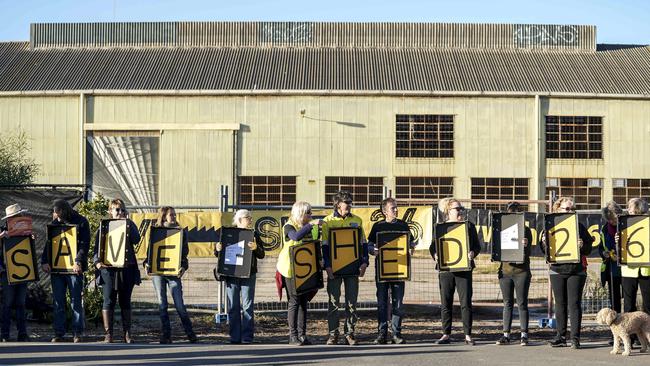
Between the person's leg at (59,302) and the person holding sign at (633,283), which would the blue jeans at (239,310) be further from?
the person holding sign at (633,283)

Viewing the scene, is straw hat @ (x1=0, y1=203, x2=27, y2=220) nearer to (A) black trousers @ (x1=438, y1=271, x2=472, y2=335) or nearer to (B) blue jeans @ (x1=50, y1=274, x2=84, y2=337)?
(B) blue jeans @ (x1=50, y1=274, x2=84, y2=337)

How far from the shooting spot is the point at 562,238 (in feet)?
47.5

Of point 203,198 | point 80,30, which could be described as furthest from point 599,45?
point 80,30

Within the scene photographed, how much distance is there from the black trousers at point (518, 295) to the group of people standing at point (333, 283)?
14mm

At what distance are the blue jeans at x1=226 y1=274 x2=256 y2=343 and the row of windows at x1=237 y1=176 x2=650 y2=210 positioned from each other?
→ 90.6ft

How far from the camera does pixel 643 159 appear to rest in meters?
43.8

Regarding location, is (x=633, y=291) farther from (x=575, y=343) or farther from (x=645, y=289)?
(x=575, y=343)

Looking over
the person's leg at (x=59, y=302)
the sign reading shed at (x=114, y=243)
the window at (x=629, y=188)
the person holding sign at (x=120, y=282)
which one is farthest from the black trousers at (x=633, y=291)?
the window at (x=629, y=188)

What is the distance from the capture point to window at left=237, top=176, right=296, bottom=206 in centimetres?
4303

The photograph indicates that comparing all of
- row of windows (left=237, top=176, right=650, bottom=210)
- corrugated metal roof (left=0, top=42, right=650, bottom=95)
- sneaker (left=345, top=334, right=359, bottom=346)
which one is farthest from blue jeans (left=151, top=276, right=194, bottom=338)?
corrugated metal roof (left=0, top=42, right=650, bottom=95)

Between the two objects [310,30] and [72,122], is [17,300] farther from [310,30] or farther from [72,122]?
[310,30]

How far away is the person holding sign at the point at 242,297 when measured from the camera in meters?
14.9

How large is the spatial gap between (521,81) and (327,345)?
31837 mm

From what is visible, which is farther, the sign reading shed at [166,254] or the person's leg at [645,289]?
the sign reading shed at [166,254]
